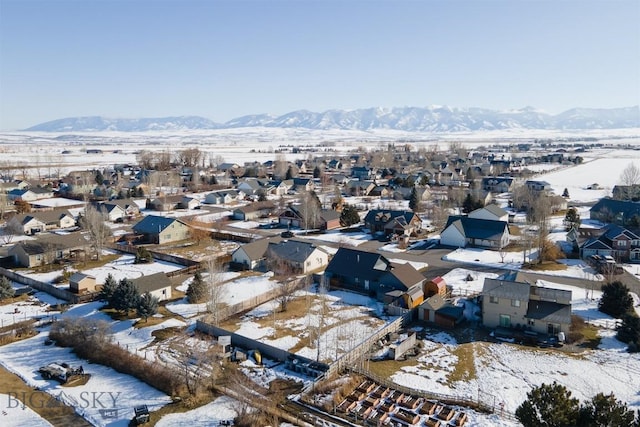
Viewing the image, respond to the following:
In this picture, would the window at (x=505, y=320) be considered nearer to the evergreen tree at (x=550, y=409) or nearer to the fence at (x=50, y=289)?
the evergreen tree at (x=550, y=409)

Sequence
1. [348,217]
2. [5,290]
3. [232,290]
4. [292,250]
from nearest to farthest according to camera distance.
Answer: [5,290] → [232,290] → [292,250] → [348,217]

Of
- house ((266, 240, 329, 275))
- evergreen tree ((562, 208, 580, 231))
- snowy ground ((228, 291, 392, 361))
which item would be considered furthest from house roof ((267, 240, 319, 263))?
evergreen tree ((562, 208, 580, 231))

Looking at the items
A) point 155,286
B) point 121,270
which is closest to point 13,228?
point 121,270

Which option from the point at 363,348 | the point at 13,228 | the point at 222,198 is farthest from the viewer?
the point at 222,198

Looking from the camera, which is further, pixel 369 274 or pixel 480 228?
pixel 480 228

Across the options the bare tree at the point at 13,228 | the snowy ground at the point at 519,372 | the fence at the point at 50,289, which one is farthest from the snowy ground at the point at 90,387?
the bare tree at the point at 13,228

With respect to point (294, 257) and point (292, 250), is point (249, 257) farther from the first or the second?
point (294, 257)

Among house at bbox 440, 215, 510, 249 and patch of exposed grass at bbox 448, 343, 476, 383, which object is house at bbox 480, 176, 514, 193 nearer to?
house at bbox 440, 215, 510, 249
